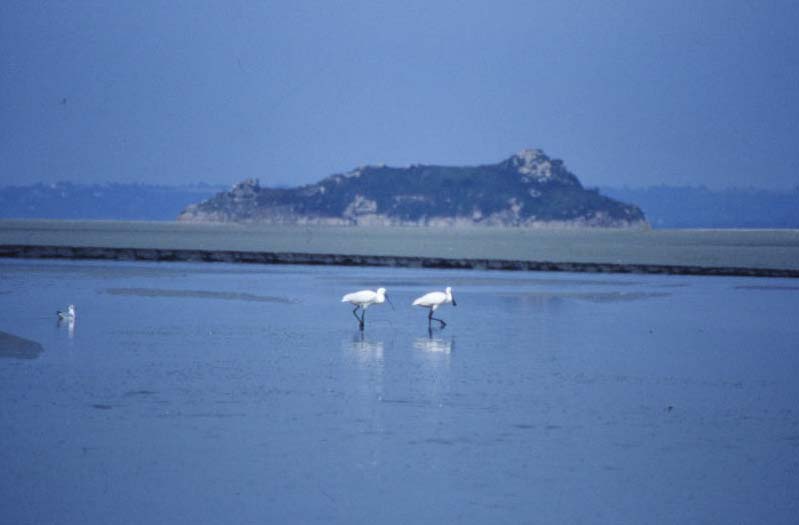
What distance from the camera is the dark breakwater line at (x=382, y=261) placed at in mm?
52219

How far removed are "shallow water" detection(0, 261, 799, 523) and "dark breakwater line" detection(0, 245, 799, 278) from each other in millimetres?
25887

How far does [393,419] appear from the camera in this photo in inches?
512

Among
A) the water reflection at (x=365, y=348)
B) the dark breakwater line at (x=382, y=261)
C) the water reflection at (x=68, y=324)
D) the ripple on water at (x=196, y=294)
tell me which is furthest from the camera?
the dark breakwater line at (x=382, y=261)

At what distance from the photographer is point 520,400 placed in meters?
14.5

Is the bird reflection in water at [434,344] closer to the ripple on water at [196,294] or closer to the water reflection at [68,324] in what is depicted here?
the water reflection at [68,324]

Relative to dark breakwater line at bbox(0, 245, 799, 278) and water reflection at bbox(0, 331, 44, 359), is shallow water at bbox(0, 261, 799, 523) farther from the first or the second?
dark breakwater line at bbox(0, 245, 799, 278)

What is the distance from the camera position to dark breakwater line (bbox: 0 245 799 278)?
2056 inches

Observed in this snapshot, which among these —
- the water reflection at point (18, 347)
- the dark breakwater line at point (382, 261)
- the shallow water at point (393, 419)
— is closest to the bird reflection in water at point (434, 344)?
the shallow water at point (393, 419)

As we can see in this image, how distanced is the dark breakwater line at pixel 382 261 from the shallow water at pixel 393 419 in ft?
84.9

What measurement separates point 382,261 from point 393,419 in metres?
44.6

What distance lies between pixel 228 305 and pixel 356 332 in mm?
6954

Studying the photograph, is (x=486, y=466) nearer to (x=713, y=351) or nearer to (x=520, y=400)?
(x=520, y=400)

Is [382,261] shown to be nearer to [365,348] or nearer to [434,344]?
[434,344]

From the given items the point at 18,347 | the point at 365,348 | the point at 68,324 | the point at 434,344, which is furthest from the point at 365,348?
the point at 68,324
